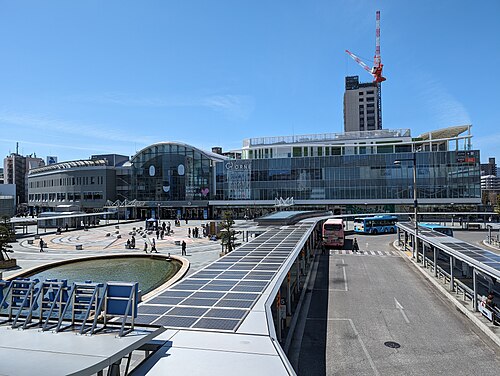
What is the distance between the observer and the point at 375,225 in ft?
172

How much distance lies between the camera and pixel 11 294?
825 centimetres

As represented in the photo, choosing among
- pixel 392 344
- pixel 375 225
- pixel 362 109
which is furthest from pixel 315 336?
pixel 362 109

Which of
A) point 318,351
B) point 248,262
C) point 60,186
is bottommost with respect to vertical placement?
point 318,351

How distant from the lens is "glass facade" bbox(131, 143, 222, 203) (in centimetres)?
8200

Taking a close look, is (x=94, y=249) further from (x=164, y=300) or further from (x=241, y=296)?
(x=241, y=296)

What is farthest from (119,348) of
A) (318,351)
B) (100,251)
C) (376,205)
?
(376,205)

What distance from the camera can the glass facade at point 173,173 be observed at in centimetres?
8200

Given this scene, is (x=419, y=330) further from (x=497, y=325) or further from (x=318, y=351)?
(x=318, y=351)

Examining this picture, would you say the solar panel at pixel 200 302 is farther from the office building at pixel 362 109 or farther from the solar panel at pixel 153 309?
the office building at pixel 362 109

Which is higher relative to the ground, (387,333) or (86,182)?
(86,182)

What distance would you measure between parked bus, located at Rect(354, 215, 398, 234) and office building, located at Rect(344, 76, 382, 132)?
10207 centimetres

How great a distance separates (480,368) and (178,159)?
7601 cm

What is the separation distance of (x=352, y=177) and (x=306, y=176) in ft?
30.4

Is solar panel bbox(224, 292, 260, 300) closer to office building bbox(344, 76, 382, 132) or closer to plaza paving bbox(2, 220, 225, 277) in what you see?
plaza paving bbox(2, 220, 225, 277)
